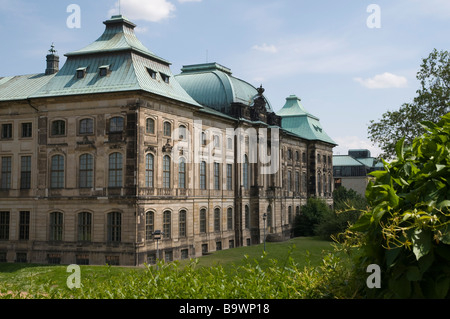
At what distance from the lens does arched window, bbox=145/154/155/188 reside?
125 ft

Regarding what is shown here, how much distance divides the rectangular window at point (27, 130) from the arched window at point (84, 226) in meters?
8.85

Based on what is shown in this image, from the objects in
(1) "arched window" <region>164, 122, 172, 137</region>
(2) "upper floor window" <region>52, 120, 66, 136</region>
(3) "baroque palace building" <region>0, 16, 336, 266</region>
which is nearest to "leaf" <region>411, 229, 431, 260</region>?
(3) "baroque palace building" <region>0, 16, 336, 266</region>

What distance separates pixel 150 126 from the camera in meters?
38.8

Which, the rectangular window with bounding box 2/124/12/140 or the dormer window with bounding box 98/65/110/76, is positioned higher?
the dormer window with bounding box 98/65/110/76

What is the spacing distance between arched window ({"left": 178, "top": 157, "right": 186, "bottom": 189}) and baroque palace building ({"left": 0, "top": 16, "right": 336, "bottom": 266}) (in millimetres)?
147

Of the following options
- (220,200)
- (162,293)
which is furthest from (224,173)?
(162,293)

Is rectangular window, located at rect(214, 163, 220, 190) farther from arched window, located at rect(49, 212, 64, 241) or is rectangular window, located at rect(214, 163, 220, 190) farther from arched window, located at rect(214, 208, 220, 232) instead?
arched window, located at rect(49, 212, 64, 241)

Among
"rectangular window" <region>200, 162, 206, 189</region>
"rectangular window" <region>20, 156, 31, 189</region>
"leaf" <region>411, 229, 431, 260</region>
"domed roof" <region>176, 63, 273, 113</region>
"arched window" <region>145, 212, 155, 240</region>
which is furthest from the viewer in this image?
"domed roof" <region>176, 63, 273, 113</region>

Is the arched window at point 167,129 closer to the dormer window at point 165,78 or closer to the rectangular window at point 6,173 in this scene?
the dormer window at point 165,78

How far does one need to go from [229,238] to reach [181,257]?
10.2 metres

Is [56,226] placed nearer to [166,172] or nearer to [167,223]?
[167,223]

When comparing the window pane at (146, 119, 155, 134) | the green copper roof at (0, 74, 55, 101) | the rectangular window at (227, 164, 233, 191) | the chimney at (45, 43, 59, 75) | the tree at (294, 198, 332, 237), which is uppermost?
the chimney at (45, 43, 59, 75)

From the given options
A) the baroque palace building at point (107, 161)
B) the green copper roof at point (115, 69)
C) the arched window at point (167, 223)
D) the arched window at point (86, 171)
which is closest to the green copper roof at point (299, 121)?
the baroque palace building at point (107, 161)

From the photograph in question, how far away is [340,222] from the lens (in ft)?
182
